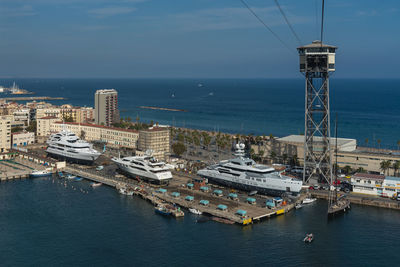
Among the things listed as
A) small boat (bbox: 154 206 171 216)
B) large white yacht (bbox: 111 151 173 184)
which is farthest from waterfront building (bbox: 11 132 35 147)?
small boat (bbox: 154 206 171 216)

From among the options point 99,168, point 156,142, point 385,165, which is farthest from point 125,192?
point 385,165

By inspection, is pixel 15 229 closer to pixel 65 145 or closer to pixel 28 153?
pixel 65 145

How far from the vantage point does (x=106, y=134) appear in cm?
7212

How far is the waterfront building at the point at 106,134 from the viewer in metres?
67.6

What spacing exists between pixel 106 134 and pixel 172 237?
4297cm

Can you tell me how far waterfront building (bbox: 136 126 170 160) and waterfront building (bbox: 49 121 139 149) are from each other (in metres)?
6.07

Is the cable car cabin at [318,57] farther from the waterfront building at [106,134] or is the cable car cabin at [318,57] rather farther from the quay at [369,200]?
the waterfront building at [106,134]

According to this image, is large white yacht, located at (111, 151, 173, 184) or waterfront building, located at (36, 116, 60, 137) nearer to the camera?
large white yacht, located at (111, 151, 173, 184)

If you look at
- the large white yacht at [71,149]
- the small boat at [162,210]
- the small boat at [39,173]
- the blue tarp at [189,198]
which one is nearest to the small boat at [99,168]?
the large white yacht at [71,149]

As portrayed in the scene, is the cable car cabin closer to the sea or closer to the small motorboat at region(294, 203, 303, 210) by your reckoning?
the sea

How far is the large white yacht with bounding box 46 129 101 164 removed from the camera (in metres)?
54.4

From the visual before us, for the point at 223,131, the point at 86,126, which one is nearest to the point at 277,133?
the point at 223,131

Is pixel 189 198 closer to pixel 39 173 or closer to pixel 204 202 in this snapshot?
pixel 204 202

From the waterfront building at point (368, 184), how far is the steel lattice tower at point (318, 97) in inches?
114
